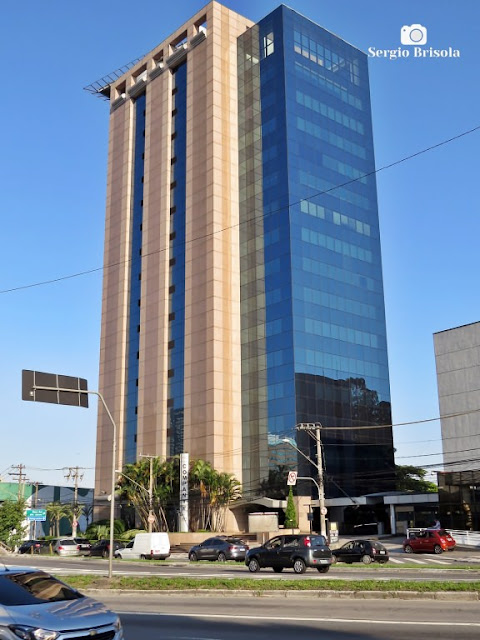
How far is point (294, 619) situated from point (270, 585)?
6.90 metres

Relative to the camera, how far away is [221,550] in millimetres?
44969

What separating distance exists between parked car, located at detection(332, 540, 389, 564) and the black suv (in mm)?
8852

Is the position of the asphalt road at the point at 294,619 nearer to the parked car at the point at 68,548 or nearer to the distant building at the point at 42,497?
the parked car at the point at 68,548

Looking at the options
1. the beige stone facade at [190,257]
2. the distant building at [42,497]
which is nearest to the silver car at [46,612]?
the beige stone facade at [190,257]

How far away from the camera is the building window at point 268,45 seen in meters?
85.6

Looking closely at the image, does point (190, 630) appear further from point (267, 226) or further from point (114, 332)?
point (114, 332)

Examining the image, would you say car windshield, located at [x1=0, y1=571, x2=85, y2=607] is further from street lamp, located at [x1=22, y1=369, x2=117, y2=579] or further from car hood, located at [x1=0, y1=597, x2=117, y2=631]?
street lamp, located at [x1=22, y1=369, x2=117, y2=579]

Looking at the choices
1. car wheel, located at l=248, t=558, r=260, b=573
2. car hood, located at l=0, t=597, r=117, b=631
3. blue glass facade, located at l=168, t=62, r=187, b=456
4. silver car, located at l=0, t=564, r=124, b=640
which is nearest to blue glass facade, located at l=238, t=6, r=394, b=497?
blue glass facade, located at l=168, t=62, r=187, b=456

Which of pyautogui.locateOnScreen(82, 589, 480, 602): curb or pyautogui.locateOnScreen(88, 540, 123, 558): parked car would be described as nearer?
pyautogui.locateOnScreen(82, 589, 480, 602): curb

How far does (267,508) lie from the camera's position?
71.9m

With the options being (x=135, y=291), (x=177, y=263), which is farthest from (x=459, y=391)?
(x=135, y=291)

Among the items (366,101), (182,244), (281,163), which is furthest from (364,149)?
(182,244)

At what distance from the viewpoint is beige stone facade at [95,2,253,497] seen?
76.9 meters

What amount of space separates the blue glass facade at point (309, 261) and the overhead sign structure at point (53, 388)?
45.3m
